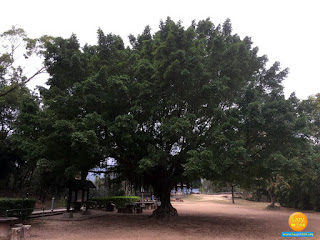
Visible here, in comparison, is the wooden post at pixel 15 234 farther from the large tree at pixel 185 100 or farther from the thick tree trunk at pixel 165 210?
the thick tree trunk at pixel 165 210

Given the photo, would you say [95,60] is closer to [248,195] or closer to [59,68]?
[59,68]

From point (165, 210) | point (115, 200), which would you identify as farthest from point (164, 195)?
point (115, 200)

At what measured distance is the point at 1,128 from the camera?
70.1 feet

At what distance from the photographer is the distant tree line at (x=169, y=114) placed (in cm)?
1019

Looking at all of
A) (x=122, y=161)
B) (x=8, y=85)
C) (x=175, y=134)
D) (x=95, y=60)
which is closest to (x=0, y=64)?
(x=8, y=85)

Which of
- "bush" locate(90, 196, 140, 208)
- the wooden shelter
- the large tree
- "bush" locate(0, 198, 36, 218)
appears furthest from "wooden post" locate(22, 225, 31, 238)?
"bush" locate(90, 196, 140, 208)

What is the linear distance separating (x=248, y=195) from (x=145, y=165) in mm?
45970

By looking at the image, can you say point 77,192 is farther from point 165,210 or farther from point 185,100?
point 185,100

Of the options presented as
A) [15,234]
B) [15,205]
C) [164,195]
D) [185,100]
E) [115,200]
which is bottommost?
[115,200]

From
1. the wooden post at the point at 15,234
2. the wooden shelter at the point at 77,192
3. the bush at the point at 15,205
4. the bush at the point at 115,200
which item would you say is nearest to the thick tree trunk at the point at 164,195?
the wooden shelter at the point at 77,192

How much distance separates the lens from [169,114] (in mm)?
12625

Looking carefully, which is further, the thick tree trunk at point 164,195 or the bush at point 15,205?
the thick tree trunk at point 164,195

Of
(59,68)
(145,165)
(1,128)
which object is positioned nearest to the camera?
(145,165)

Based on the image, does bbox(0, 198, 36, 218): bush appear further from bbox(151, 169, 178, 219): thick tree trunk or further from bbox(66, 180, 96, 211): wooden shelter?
bbox(151, 169, 178, 219): thick tree trunk
